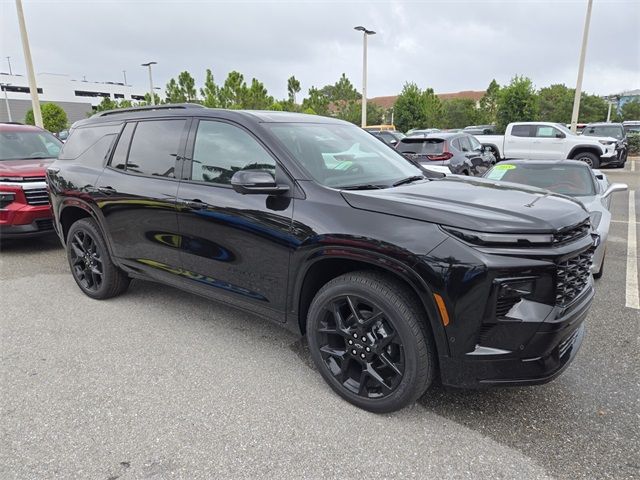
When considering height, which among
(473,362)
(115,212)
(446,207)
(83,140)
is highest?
(83,140)

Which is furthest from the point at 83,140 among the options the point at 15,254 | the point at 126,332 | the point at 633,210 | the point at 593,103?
the point at 593,103

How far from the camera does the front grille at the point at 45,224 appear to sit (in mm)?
5941

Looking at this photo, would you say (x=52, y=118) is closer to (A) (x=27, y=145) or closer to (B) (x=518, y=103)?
(A) (x=27, y=145)

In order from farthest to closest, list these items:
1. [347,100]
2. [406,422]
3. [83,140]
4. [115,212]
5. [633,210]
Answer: [347,100], [633,210], [83,140], [115,212], [406,422]

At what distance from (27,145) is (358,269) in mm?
6786

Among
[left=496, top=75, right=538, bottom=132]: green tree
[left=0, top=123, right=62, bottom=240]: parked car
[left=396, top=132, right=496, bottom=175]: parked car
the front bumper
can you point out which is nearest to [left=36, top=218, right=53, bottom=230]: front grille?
[left=0, top=123, right=62, bottom=240]: parked car

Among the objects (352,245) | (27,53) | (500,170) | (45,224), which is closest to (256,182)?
(352,245)

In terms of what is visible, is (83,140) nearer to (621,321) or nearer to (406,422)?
(406,422)

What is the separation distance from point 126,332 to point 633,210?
10.4m

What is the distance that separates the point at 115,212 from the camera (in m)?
3.97

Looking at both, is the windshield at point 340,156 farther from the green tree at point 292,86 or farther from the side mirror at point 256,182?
the green tree at point 292,86

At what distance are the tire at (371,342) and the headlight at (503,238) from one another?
0.47 metres

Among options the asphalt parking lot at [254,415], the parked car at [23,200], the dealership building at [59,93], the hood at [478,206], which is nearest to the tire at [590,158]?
the asphalt parking lot at [254,415]

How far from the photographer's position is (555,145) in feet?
52.5
